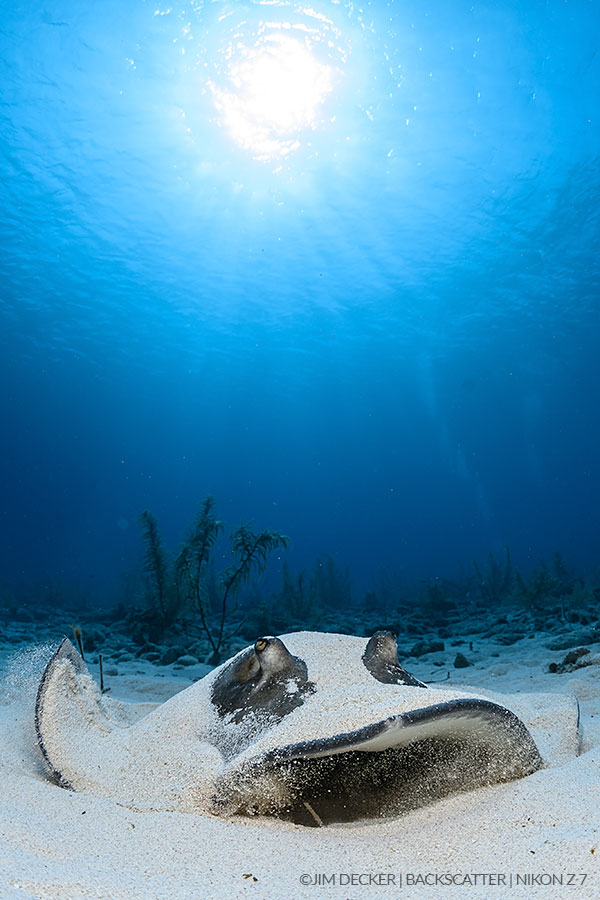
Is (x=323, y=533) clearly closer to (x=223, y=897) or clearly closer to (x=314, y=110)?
(x=314, y=110)

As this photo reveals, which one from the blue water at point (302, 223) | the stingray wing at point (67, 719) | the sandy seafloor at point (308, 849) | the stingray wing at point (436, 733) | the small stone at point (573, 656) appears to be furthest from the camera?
the blue water at point (302, 223)

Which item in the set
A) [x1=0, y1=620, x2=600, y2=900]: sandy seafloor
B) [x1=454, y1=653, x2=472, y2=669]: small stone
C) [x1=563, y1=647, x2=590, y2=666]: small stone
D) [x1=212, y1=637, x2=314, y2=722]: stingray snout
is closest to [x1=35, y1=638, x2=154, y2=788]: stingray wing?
[x1=0, y1=620, x2=600, y2=900]: sandy seafloor

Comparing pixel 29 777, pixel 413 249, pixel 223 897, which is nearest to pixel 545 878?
pixel 223 897

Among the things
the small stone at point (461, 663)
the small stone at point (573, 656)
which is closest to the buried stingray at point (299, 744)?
the small stone at point (573, 656)

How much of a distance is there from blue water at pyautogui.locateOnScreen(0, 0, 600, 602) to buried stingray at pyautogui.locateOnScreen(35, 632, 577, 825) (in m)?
10.8

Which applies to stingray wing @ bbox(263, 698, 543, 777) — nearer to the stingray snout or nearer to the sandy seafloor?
the sandy seafloor

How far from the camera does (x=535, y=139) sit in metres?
25.2

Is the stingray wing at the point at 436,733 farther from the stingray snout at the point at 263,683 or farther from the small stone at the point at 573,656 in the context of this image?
the small stone at the point at 573,656

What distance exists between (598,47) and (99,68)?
835 inches

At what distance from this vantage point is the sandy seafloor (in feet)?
4.89

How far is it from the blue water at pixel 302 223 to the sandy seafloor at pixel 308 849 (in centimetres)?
1144

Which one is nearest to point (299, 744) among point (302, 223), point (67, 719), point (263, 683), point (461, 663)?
point (263, 683)

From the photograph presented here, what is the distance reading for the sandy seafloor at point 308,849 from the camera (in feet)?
4.89

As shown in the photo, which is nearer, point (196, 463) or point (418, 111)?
point (418, 111)
